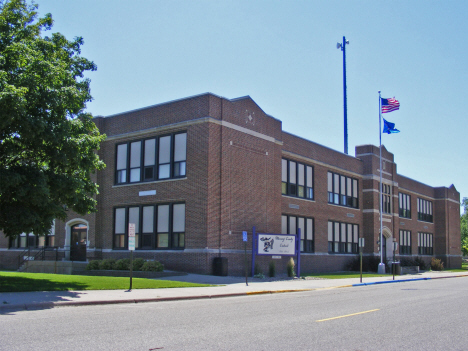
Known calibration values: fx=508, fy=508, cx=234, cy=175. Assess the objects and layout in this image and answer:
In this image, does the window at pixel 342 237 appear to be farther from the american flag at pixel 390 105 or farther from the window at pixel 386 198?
the american flag at pixel 390 105

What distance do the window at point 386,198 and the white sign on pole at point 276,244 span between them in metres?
19.1

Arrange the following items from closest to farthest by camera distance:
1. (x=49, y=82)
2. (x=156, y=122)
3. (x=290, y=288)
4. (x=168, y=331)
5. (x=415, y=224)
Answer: (x=168, y=331) < (x=49, y=82) < (x=290, y=288) < (x=156, y=122) < (x=415, y=224)

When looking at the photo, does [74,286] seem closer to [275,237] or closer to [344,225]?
[275,237]

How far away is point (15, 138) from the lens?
1673 cm

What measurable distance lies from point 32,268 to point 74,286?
46.0ft

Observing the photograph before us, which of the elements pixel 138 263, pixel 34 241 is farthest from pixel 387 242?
pixel 34 241

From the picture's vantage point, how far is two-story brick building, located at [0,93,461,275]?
26.7 meters

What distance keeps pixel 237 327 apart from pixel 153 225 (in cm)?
1918

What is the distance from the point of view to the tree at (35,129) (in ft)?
50.9

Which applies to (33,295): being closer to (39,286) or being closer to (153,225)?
(39,286)

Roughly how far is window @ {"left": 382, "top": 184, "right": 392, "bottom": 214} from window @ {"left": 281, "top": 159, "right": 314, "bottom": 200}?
37.8 feet

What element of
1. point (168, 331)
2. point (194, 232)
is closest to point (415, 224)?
point (194, 232)

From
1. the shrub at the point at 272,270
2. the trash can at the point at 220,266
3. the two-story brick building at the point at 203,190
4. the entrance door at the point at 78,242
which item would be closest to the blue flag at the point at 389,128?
the two-story brick building at the point at 203,190

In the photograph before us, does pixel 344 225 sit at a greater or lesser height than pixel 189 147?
lesser
